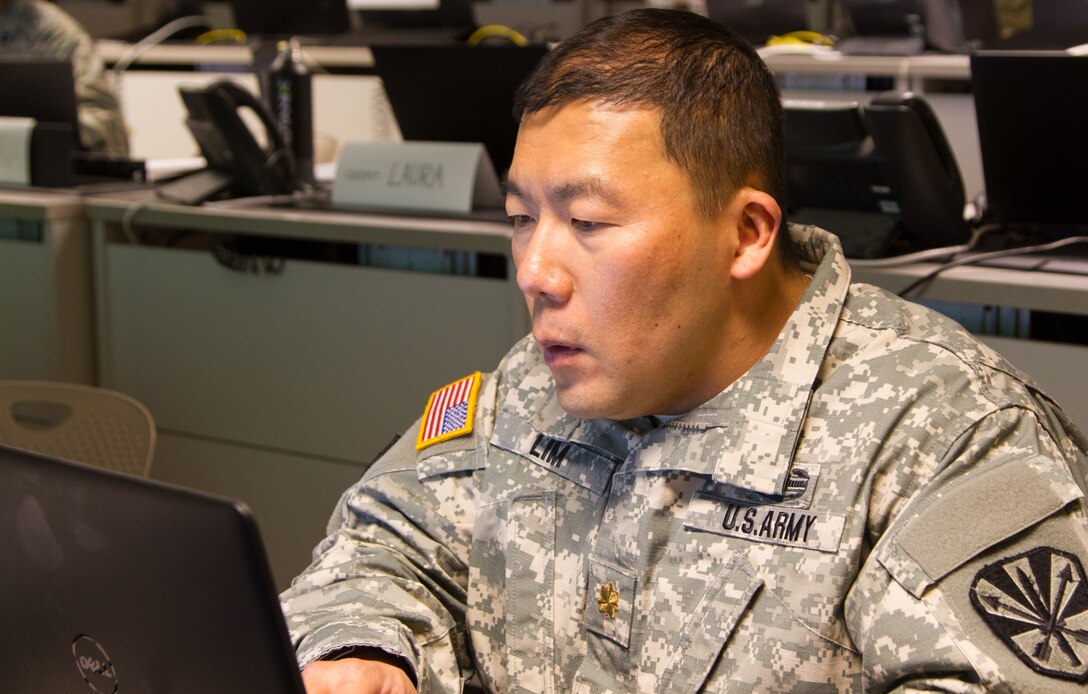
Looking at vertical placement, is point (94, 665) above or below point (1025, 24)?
below

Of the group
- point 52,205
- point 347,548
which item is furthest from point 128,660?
point 52,205

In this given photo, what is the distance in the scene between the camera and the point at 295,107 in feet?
8.18

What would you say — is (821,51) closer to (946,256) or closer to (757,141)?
(946,256)

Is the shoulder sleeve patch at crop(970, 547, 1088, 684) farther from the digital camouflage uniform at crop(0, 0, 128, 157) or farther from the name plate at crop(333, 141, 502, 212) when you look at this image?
the digital camouflage uniform at crop(0, 0, 128, 157)

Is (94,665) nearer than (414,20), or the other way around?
(94,665)

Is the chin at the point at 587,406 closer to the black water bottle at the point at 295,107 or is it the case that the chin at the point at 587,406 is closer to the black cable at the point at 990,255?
the black cable at the point at 990,255

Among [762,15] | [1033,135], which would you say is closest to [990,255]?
[1033,135]

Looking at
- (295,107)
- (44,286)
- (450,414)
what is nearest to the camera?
(450,414)

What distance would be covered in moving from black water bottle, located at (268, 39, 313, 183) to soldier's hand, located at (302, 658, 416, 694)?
64.5 inches

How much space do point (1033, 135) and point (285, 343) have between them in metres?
1.24

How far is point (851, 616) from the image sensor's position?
92cm

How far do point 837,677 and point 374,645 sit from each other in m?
0.35

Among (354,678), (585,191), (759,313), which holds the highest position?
(585,191)

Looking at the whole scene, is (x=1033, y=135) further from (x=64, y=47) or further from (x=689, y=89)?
(x=64, y=47)
